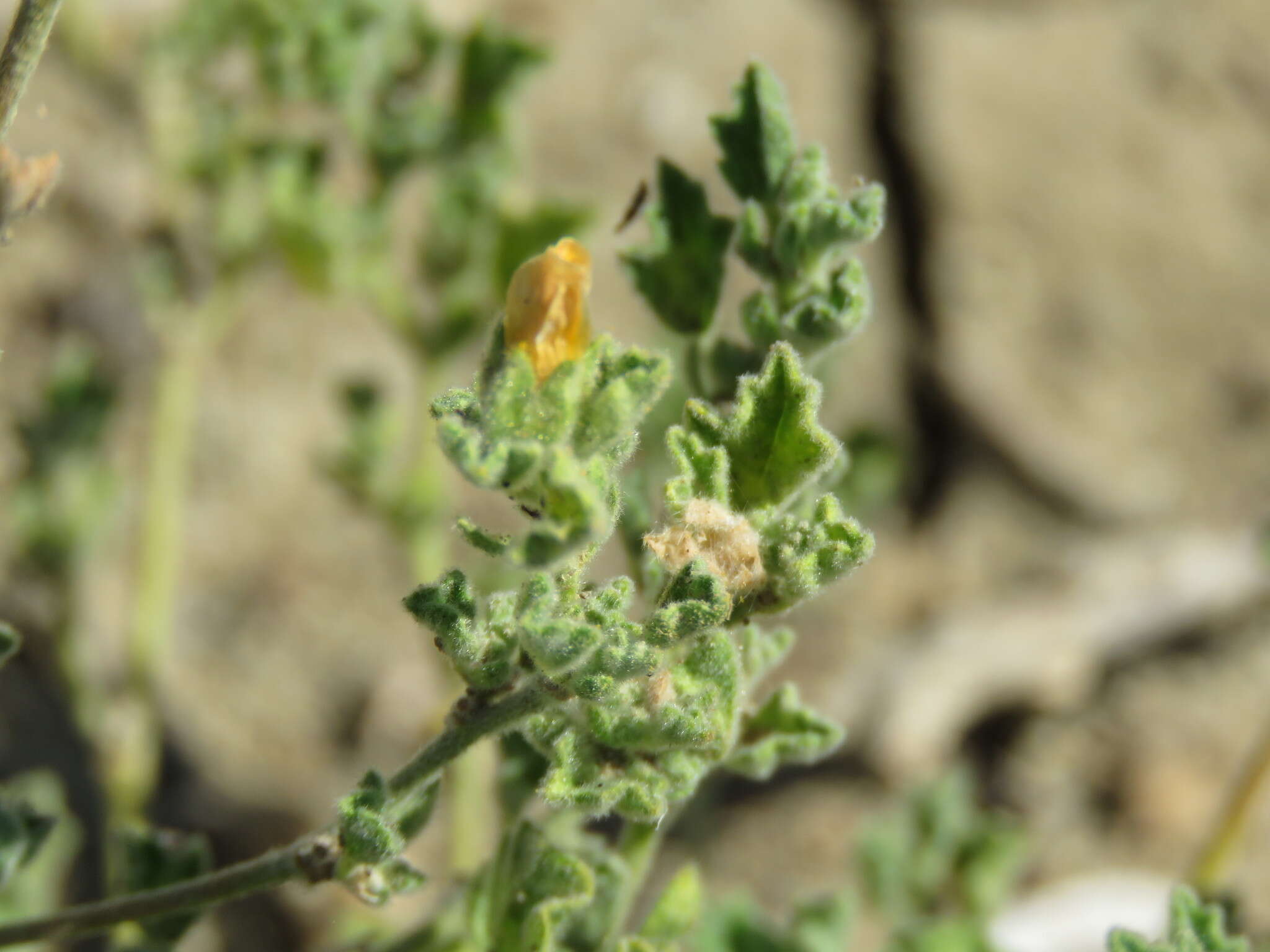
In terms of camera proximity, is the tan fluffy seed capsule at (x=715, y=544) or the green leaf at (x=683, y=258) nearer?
the tan fluffy seed capsule at (x=715, y=544)

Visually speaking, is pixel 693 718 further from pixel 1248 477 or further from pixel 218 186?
pixel 1248 477

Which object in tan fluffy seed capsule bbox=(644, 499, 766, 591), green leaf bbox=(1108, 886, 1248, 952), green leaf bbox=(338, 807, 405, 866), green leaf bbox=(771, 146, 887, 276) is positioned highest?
green leaf bbox=(771, 146, 887, 276)

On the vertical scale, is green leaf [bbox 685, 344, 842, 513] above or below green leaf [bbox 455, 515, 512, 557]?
above

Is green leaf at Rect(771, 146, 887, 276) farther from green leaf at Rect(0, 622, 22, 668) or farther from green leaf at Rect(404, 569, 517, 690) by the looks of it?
green leaf at Rect(0, 622, 22, 668)

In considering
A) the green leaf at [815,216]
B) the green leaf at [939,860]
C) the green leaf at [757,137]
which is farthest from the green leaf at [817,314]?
the green leaf at [939,860]

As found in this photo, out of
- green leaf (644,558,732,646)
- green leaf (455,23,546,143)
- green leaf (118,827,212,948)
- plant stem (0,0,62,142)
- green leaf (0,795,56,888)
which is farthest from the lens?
green leaf (455,23,546,143)

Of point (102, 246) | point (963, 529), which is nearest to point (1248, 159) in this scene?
point (963, 529)

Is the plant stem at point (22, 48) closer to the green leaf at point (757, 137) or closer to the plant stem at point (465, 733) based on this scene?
the plant stem at point (465, 733)

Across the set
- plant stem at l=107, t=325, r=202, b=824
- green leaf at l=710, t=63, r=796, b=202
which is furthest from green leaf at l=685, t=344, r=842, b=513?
plant stem at l=107, t=325, r=202, b=824
